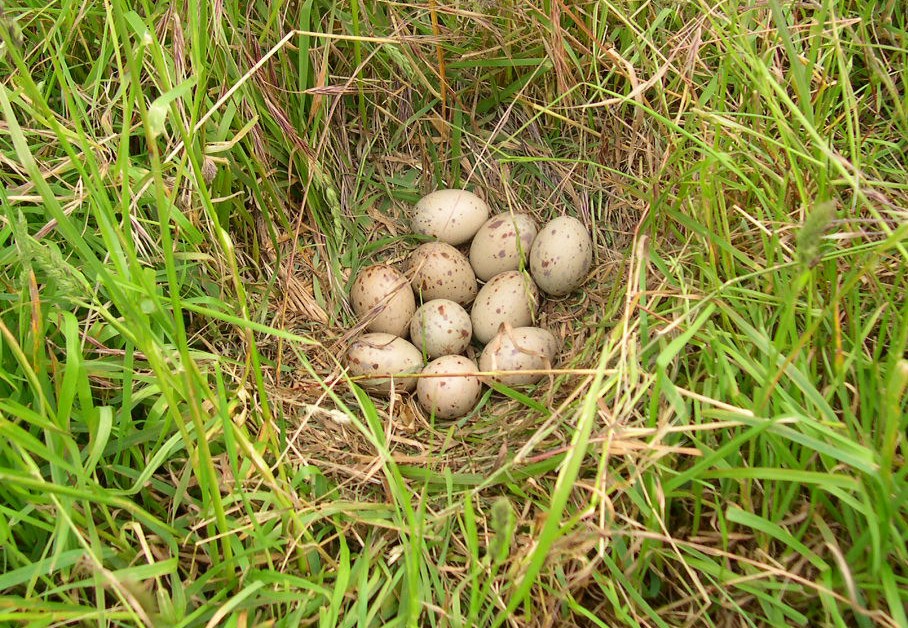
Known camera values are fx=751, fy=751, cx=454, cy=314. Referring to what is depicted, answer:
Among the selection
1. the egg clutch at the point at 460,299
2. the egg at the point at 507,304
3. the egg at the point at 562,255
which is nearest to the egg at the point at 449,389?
the egg clutch at the point at 460,299

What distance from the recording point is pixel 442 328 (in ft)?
6.44

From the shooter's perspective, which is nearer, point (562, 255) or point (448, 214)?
point (562, 255)

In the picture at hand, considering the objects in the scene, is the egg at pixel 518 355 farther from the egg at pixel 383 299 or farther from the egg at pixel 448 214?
the egg at pixel 448 214

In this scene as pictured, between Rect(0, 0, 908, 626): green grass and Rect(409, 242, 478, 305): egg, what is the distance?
0.45 feet

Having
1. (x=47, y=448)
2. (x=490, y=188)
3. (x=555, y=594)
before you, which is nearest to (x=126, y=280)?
(x=47, y=448)

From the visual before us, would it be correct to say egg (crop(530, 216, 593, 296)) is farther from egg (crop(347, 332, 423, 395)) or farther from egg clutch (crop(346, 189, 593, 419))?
egg (crop(347, 332, 423, 395))

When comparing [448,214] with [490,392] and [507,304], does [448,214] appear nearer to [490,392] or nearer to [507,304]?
[507,304]

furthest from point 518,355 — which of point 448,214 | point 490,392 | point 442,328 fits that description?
point 448,214

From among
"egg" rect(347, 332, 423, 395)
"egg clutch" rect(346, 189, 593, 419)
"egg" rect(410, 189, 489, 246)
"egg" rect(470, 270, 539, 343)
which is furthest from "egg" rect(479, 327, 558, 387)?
"egg" rect(410, 189, 489, 246)

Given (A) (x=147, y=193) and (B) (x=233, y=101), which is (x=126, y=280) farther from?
(B) (x=233, y=101)

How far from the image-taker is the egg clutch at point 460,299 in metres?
1.85

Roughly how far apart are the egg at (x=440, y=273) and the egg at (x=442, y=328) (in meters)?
0.06

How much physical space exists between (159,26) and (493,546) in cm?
148

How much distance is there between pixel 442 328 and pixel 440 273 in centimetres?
16
